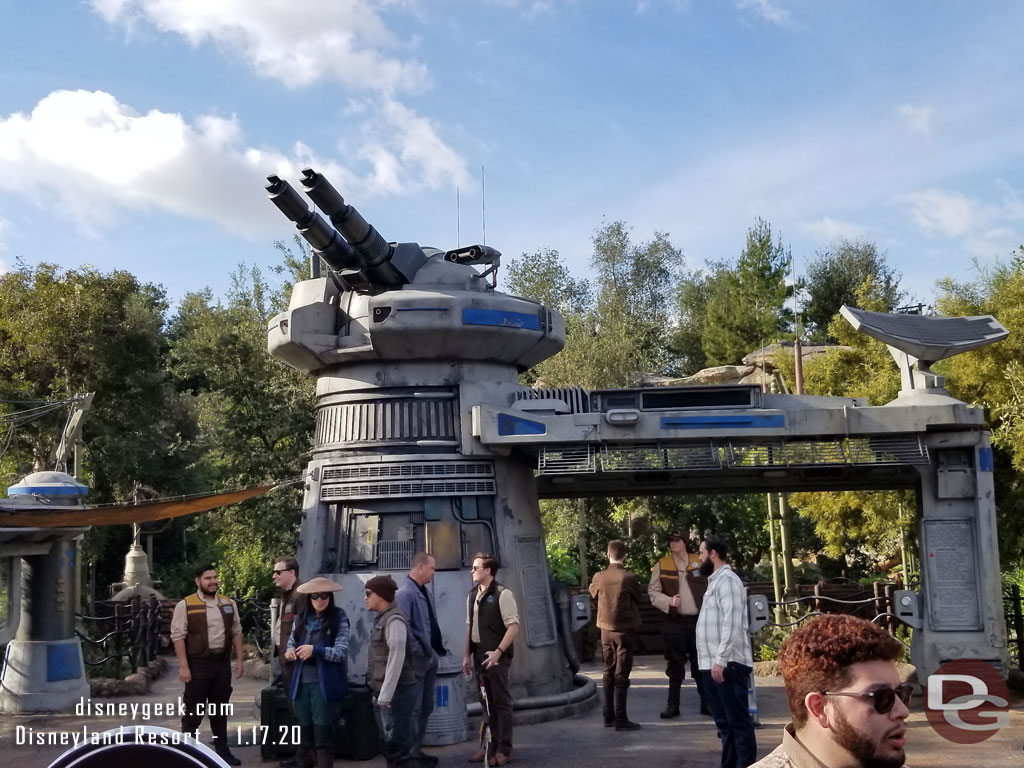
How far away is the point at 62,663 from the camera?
11.1 m

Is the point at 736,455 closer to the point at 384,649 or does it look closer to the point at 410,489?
the point at 410,489

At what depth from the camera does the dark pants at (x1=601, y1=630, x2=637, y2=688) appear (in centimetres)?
895

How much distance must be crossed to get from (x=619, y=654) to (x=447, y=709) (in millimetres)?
1645

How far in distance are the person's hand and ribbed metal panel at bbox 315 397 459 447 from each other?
296 centimetres

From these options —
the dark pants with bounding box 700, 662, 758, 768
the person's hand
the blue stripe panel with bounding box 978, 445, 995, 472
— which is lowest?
Answer: the dark pants with bounding box 700, 662, 758, 768

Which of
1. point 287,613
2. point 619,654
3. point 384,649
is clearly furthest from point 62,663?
point 619,654

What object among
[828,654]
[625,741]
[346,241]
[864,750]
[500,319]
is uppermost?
[346,241]

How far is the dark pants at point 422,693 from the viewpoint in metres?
6.91

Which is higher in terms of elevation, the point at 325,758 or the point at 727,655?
the point at 727,655

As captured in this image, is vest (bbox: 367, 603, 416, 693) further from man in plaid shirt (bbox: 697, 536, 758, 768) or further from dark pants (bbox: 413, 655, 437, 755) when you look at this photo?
man in plaid shirt (bbox: 697, 536, 758, 768)

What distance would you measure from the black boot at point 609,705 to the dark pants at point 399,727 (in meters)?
2.91

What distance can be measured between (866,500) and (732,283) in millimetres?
26754

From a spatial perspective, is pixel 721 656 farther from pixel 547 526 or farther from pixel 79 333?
pixel 79 333

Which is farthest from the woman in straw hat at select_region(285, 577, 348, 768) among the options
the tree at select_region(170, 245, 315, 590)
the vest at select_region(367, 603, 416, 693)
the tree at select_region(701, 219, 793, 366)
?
the tree at select_region(701, 219, 793, 366)
